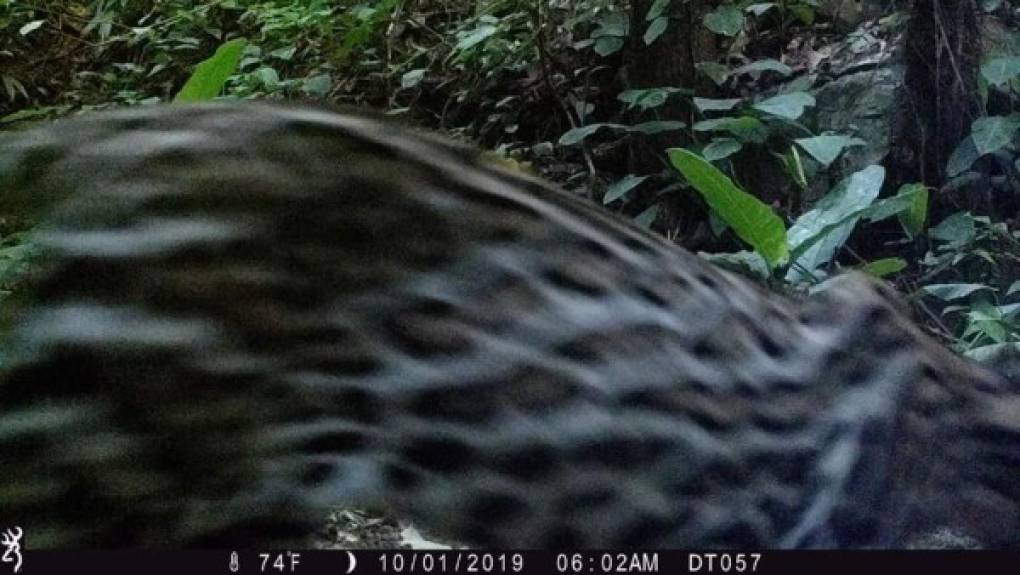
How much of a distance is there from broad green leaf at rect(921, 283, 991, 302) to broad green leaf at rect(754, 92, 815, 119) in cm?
43

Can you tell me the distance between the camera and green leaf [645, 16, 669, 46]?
2.03 metres

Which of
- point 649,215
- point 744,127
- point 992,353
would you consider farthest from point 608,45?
point 992,353

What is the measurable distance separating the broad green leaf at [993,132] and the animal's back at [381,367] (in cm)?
111

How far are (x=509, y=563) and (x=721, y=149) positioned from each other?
1301 mm

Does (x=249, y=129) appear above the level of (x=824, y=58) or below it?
above

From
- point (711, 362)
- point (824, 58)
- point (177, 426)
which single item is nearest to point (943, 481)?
point (711, 362)

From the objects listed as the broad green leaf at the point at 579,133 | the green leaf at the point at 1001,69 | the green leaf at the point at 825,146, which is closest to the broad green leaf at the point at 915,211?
the green leaf at the point at 825,146

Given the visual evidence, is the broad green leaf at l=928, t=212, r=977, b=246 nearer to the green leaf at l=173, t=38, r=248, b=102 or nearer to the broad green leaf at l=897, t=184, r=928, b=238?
the broad green leaf at l=897, t=184, r=928, b=238

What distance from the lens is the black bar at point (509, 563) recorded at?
667 mm

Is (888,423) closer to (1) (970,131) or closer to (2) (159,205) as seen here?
(2) (159,205)

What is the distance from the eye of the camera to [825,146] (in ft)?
5.94

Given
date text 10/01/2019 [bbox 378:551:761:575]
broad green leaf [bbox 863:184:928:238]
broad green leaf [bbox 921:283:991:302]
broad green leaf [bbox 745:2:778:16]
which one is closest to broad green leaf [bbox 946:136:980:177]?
broad green leaf [bbox 863:184:928:238]

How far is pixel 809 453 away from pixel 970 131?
1.25 meters

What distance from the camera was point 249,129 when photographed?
2.37ft
